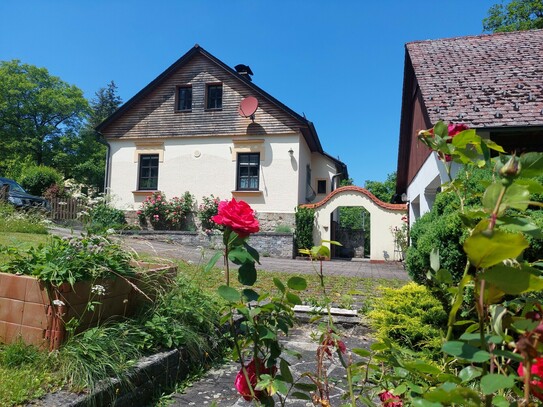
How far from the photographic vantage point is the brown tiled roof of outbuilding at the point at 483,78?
5.90m

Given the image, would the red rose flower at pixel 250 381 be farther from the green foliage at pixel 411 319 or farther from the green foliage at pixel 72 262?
the green foliage at pixel 411 319

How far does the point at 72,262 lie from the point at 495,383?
2.30 m

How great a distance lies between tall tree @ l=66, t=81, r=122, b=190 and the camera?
36.0 m

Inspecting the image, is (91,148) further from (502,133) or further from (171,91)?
(502,133)

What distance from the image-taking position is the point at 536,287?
64 cm

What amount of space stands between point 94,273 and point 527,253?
3199 mm

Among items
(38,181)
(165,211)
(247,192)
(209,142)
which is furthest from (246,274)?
(38,181)

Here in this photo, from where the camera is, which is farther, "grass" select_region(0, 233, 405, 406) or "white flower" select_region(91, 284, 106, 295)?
"white flower" select_region(91, 284, 106, 295)

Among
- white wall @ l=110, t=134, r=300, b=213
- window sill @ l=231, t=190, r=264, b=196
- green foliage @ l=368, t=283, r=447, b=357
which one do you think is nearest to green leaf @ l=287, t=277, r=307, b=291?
green foliage @ l=368, t=283, r=447, b=357

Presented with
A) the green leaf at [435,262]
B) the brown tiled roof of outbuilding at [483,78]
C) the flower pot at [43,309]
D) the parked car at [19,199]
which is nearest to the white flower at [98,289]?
the flower pot at [43,309]

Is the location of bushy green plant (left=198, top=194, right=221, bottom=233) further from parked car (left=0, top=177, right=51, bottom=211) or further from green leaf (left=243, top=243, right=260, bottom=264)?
green leaf (left=243, top=243, right=260, bottom=264)

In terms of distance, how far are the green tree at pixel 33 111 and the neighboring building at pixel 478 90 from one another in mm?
36419

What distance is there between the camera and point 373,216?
42.7 feet

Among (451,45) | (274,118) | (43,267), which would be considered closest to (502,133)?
(451,45)
